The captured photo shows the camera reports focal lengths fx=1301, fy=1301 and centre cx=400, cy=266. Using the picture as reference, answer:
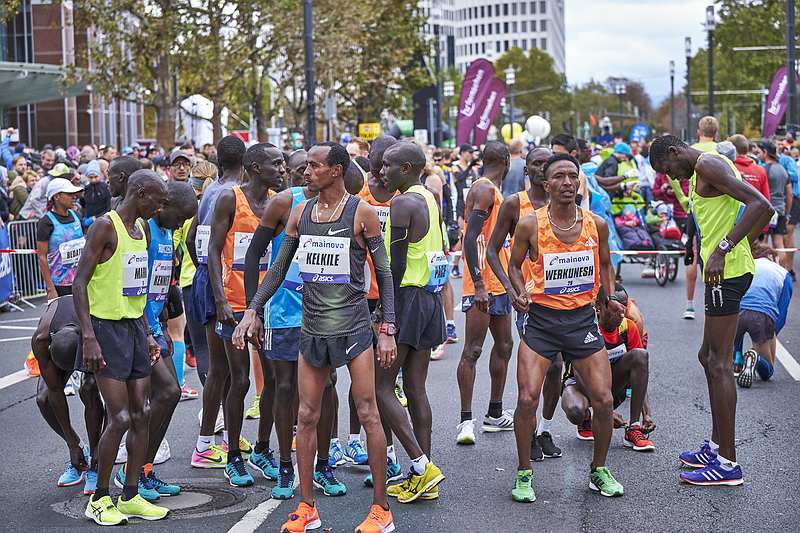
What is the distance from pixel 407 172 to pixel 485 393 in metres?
3.55

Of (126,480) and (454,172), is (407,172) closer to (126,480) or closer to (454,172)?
(126,480)

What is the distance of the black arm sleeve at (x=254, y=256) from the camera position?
290 inches

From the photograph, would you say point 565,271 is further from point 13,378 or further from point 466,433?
point 13,378

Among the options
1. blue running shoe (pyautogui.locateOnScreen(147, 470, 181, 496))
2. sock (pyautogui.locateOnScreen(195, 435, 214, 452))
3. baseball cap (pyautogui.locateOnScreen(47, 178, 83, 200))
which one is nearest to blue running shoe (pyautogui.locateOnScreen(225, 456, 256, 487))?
blue running shoe (pyautogui.locateOnScreen(147, 470, 181, 496))

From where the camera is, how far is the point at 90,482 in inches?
306

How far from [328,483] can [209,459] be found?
116 centimetres

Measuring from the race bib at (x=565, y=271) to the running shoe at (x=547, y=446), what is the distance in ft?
4.62

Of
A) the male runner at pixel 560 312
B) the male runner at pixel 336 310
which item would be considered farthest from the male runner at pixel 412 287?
the male runner at pixel 336 310

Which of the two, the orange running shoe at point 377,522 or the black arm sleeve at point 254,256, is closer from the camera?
the orange running shoe at point 377,522

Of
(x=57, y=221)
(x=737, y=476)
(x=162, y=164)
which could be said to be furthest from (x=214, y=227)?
(x=162, y=164)

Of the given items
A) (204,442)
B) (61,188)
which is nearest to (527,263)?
(204,442)

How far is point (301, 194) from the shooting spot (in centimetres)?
742

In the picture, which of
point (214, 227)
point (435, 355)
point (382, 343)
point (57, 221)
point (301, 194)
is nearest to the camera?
point (382, 343)

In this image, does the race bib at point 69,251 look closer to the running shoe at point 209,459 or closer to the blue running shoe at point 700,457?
the running shoe at point 209,459
